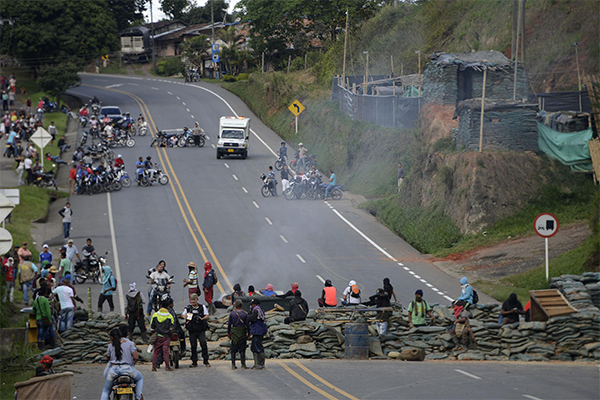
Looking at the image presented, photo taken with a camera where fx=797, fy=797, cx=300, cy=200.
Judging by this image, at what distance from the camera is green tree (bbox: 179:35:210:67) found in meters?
105

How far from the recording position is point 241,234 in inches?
1443

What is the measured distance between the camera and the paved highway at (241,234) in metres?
30.2

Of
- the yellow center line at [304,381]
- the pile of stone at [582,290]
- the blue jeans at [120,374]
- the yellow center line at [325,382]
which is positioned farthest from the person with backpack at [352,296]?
the blue jeans at [120,374]

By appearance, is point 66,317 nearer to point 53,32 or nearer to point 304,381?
point 304,381

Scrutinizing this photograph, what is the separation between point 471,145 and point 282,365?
67.0 feet

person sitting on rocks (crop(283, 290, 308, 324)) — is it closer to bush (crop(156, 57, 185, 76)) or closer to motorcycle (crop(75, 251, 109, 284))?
motorcycle (crop(75, 251, 109, 284))

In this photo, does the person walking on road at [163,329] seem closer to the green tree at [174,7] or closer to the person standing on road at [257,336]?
the person standing on road at [257,336]

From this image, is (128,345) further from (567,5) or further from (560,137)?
(567,5)

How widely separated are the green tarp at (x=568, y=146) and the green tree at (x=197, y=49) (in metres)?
74.9

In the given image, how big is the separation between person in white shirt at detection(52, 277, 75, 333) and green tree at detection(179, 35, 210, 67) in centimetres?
8600

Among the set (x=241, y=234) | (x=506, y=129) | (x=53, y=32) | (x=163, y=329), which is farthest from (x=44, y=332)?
(x=53, y=32)

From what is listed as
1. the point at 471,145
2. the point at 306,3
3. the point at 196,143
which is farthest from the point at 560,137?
the point at 306,3

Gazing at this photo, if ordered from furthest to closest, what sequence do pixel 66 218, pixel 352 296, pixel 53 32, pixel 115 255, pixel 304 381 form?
1. pixel 53 32
2. pixel 66 218
3. pixel 115 255
4. pixel 352 296
5. pixel 304 381

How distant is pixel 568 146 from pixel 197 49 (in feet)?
257
